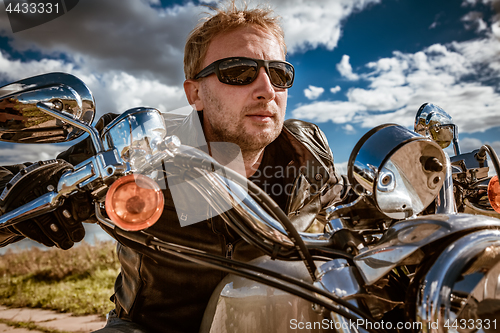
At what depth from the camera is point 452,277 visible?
58 centimetres

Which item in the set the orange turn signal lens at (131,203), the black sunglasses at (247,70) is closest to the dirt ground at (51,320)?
the black sunglasses at (247,70)

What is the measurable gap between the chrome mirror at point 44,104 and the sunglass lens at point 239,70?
2.45 ft

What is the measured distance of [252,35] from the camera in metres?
1.77

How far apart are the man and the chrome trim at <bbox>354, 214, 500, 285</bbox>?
1.46 ft

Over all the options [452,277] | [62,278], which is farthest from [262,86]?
[62,278]

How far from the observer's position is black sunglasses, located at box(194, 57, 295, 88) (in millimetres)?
1416

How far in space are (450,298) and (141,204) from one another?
1.91 ft

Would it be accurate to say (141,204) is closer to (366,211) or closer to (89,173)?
(89,173)

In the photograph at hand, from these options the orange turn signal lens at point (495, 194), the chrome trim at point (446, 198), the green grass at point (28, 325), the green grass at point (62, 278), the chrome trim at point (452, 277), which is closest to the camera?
the chrome trim at point (452, 277)

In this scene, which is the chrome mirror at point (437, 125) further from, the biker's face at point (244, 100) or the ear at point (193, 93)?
the ear at point (193, 93)

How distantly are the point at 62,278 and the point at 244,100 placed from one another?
4.87 m

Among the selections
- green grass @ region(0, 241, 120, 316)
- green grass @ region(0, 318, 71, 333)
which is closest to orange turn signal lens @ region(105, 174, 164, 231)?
green grass @ region(0, 318, 71, 333)

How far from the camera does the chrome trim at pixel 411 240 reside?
614 mm

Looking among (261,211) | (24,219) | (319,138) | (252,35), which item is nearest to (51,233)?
(24,219)
